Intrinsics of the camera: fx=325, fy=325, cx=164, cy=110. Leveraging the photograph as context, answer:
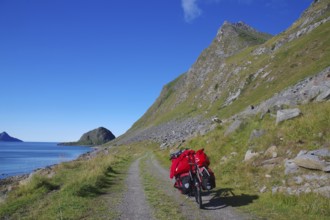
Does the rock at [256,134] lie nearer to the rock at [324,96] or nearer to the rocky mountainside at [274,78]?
the rocky mountainside at [274,78]

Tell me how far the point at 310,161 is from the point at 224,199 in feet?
11.3

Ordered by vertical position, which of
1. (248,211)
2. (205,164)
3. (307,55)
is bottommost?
(248,211)

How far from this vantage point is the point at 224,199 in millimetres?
11961

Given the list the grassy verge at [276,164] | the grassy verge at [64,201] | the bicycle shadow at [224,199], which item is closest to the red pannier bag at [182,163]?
the bicycle shadow at [224,199]

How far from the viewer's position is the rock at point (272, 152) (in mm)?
14800

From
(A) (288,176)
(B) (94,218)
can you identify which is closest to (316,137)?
(A) (288,176)

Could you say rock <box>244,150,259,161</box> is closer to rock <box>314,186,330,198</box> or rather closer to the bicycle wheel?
rock <box>314,186,330,198</box>

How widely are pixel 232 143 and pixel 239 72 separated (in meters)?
56.3

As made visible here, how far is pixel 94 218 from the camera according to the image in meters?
9.50

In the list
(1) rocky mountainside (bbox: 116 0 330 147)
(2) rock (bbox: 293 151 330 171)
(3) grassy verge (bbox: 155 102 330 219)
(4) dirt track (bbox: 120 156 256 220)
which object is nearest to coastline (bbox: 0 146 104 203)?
(4) dirt track (bbox: 120 156 256 220)

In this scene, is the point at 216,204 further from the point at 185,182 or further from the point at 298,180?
the point at 298,180

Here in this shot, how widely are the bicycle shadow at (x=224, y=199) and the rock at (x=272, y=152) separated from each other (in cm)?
285

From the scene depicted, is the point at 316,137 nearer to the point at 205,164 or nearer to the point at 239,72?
the point at 205,164

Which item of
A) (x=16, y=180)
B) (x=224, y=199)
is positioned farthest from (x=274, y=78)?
(x=224, y=199)
